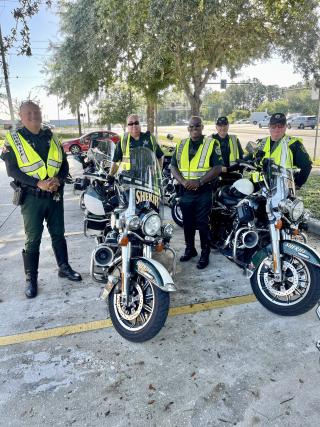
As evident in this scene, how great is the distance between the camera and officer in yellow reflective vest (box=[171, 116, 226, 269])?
4.09 m

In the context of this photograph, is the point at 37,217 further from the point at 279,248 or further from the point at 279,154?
the point at 279,154

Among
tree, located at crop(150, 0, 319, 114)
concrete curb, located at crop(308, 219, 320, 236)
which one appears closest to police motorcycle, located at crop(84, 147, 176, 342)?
concrete curb, located at crop(308, 219, 320, 236)

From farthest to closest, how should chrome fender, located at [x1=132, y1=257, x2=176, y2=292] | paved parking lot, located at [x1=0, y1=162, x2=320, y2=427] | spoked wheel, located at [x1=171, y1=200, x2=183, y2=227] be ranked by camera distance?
spoked wheel, located at [x1=171, y1=200, x2=183, y2=227] < chrome fender, located at [x1=132, y1=257, x2=176, y2=292] < paved parking lot, located at [x1=0, y1=162, x2=320, y2=427]

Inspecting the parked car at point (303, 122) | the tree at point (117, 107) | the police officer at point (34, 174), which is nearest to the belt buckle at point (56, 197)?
the police officer at point (34, 174)

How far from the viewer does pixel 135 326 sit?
2.84 meters

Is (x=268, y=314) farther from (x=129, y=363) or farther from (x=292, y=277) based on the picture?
(x=129, y=363)

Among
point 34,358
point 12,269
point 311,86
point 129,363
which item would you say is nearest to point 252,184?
point 129,363

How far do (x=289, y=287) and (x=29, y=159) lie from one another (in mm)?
2701

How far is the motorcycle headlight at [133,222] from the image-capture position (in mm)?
2752

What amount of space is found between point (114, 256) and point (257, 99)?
99534mm

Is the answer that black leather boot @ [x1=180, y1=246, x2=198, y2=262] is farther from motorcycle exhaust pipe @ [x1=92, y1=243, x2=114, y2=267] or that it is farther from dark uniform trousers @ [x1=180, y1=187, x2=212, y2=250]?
motorcycle exhaust pipe @ [x1=92, y1=243, x2=114, y2=267]

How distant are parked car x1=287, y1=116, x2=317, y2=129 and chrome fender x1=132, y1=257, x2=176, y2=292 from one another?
3652cm

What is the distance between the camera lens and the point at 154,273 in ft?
Answer: 8.73

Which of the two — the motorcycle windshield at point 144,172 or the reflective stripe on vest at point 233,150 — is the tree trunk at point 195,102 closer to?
the reflective stripe on vest at point 233,150
